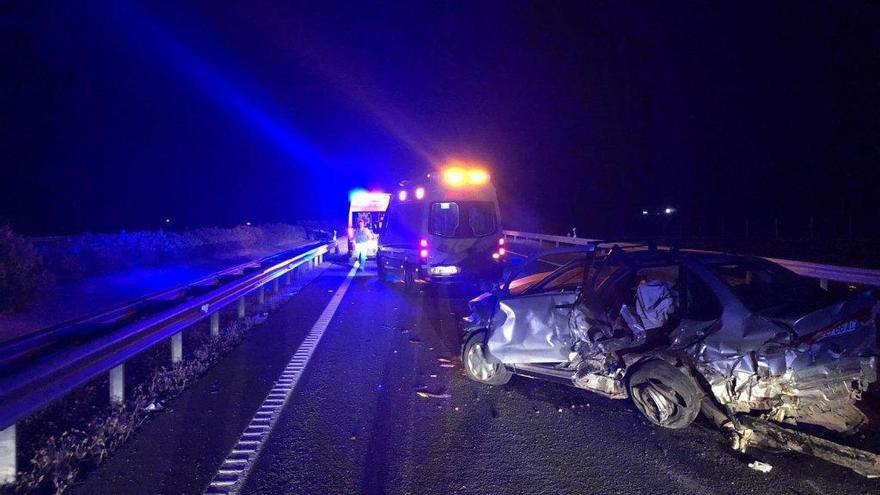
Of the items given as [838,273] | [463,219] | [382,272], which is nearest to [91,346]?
[463,219]

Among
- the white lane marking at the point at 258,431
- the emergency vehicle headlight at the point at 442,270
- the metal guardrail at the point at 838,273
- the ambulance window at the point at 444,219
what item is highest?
the ambulance window at the point at 444,219

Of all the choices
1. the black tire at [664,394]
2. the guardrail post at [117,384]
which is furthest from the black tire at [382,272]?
the black tire at [664,394]

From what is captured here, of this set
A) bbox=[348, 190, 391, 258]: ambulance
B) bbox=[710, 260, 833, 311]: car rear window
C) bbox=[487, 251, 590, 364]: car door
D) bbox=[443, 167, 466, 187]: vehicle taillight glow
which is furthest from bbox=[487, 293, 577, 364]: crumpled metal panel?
bbox=[348, 190, 391, 258]: ambulance

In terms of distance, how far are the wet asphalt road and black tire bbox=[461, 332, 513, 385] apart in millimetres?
140

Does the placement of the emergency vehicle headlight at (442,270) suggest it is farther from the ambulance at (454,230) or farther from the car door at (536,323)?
the car door at (536,323)

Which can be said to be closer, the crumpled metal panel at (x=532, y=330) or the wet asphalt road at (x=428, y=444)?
the wet asphalt road at (x=428, y=444)

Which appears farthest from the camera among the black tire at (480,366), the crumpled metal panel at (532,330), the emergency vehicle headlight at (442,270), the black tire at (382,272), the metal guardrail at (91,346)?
the black tire at (382,272)

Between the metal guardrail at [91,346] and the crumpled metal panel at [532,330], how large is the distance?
11.6ft

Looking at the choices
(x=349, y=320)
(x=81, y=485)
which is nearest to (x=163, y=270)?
(x=349, y=320)

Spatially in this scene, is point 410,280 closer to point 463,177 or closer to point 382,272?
point 382,272

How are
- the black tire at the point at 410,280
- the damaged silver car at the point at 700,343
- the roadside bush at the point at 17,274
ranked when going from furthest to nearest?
the black tire at the point at 410,280 → the roadside bush at the point at 17,274 → the damaged silver car at the point at 700,343

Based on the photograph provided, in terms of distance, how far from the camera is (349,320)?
390 inches

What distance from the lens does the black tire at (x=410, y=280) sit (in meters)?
13.3

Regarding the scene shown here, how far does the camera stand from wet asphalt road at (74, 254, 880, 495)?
3.80 m
